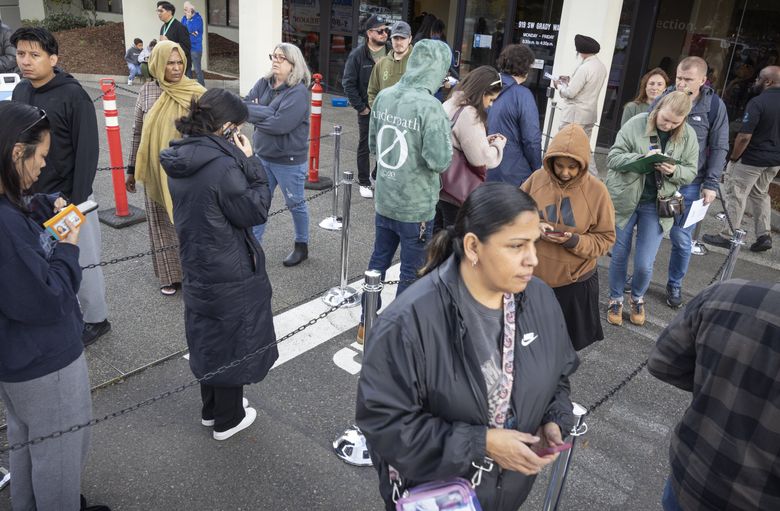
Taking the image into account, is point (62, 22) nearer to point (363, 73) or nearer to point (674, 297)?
point (363, 73)

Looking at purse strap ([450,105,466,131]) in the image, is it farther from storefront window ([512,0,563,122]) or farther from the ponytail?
storefront window ([512,0,563,122])

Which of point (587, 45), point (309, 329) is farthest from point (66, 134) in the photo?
point (587, 45)

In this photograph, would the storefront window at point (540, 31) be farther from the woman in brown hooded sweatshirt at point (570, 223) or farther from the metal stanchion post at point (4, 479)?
the metal stanchion post at point (4, 479)

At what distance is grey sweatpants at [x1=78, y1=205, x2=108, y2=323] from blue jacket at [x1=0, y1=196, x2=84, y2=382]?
1877mm

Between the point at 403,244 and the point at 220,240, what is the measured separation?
1666mm

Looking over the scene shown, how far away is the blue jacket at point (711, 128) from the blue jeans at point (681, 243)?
206 millimetres

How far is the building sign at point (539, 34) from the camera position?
11.1m

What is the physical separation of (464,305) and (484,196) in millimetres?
399

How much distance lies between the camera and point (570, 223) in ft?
12.2

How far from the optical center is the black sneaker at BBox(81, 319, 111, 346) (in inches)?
178

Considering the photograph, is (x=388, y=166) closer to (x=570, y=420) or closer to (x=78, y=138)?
(x=78, y=138)

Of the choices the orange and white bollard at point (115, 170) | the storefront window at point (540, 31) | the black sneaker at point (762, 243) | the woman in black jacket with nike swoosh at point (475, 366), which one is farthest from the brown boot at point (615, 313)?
the storefront window at point (540, 31)

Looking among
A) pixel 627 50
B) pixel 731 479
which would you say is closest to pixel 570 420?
pixel 731 479

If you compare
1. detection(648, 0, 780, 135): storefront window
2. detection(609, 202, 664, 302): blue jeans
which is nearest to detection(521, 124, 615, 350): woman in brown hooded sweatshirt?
detection(609, 202, 664, 302): blue jeans
